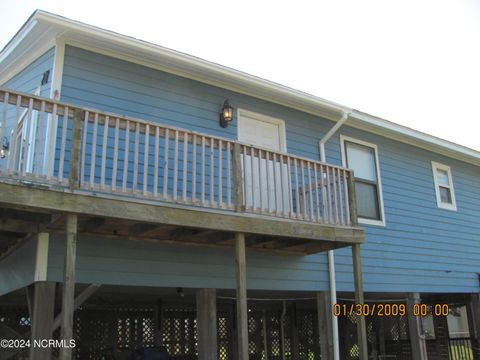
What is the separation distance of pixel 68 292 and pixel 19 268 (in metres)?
2.14

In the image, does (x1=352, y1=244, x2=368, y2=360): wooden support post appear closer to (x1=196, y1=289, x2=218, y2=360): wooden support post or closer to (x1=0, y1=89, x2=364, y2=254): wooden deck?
(x1=0, y1=89, x2=364, y2=254): wooden deck

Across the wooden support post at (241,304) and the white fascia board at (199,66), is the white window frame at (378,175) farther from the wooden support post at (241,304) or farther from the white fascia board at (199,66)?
the wooden support post at (241,304)

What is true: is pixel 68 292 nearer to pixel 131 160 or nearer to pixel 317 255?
pixel 131 160

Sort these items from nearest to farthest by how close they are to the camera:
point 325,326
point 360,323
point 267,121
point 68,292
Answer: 1. point 68,292
2. point 360,323
3. point 325,326
4. point 267,121

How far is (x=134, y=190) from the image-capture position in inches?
229

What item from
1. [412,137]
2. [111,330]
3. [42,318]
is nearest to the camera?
[42,318]

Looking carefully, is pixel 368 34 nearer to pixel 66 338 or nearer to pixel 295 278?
pixel 295 278

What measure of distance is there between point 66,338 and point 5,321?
5.46 m

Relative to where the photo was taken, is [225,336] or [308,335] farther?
[308,335]

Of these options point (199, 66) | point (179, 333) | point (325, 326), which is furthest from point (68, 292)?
point (179, 333)

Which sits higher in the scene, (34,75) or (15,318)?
(34,75)

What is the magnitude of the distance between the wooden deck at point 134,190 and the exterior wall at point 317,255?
0.39 m

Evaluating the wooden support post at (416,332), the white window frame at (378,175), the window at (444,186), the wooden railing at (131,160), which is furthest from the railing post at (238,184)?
the window at (444,186)

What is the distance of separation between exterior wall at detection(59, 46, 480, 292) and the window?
167 millimetres
